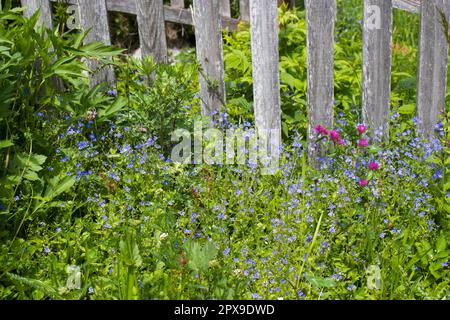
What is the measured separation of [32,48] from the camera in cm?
360

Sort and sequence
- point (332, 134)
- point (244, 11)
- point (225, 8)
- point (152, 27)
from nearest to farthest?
point (332, 134) → point (152, 27) → point (244, 11) → point (225, 8)

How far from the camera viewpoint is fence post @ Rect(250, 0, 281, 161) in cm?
399

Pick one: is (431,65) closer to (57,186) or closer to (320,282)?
(320,282)

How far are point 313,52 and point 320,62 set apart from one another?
7cm

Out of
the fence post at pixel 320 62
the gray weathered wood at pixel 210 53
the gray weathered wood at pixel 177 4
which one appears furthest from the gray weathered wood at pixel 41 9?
the gray weathered wood at pixel 177 4

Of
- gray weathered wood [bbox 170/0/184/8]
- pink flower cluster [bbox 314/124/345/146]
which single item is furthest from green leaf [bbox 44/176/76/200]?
gray weathered wood [bbox 170/0/184/8]

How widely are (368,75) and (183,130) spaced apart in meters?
1.16

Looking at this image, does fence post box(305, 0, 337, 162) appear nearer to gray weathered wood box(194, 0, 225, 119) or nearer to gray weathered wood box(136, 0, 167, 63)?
gray weathered wood box(194, 0, 225, 119)

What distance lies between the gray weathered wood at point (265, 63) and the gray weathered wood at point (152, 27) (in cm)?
57

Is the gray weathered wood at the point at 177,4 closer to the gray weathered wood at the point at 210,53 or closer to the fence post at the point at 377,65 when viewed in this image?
the gray weathered wood at the point at 210,53

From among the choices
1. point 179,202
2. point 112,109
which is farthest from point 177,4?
point 179,202

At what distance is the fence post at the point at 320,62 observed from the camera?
3.96m

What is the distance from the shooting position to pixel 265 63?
4.07 m

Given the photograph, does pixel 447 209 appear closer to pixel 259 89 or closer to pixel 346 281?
pixel 346 281
